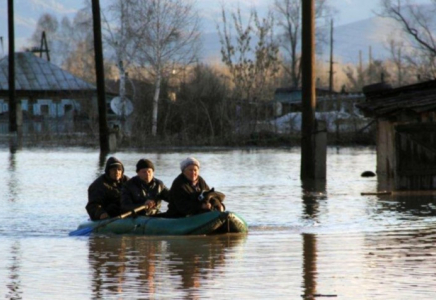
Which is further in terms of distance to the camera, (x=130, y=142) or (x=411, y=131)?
(x=130, y=142)

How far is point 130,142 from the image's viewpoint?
53750 millimetres

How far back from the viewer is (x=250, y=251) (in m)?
16.7

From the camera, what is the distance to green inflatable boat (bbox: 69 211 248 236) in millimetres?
18594

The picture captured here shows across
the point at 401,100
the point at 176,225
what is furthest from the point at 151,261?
the point at 401,100

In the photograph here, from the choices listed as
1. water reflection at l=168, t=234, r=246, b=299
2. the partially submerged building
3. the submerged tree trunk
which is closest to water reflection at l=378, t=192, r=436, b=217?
water reflection at l=168, t=234, r=246, b=299

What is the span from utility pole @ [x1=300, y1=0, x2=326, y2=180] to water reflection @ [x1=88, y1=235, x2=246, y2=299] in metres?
11.6

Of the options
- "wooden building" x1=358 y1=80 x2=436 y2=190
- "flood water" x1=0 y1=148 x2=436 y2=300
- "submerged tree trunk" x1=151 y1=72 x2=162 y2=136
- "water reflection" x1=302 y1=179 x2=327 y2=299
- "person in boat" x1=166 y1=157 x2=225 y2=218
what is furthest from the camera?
"submerged tree trunk" x1=151 y1=72 x2=162 y2=136

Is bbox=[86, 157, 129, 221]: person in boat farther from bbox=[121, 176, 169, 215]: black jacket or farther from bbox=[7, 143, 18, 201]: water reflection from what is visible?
bbox=[7, 143, 18, 201]: water reflection

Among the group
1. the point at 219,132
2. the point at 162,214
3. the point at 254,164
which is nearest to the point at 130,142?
the point at 219,132

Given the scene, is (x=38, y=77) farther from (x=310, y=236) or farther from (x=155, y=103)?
(x=310, y=236)

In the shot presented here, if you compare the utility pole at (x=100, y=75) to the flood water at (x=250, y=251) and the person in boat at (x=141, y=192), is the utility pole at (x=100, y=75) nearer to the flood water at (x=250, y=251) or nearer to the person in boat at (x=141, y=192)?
the flood water at (x=250, y=251)

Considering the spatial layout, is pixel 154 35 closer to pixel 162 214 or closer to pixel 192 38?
pixel 192 38

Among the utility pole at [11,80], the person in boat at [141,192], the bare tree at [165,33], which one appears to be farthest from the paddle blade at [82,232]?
the bare tree at [165,33]

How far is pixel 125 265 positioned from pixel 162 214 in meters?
4.42
